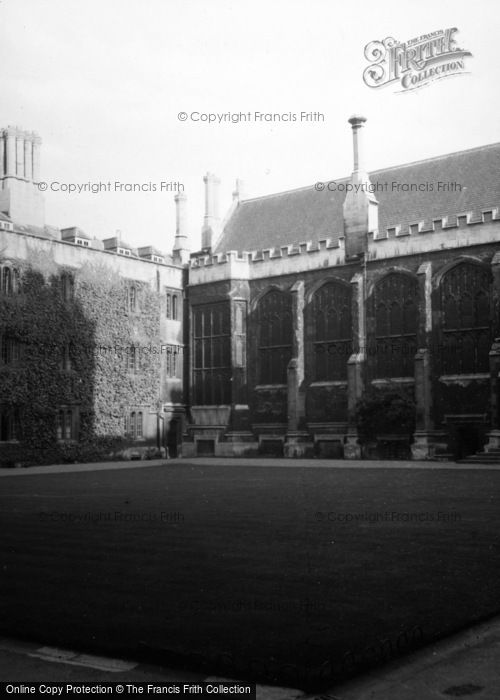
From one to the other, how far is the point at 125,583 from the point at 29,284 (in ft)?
88.4

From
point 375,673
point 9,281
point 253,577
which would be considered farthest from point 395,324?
point 375,673

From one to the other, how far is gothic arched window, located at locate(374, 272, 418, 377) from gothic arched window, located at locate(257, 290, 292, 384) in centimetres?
463

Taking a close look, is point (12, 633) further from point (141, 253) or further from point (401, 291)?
point (141, 253)

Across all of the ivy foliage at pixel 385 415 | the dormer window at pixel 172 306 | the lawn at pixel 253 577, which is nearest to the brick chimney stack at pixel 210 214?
the dormer window at pixel 172 306

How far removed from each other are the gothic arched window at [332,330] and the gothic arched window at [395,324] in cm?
152

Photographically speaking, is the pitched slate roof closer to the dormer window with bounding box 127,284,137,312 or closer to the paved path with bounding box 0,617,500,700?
the dormer window with bounding box 127,284,137,312

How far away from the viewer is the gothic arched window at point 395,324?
33250mm

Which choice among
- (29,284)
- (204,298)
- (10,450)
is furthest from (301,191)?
(10,450)

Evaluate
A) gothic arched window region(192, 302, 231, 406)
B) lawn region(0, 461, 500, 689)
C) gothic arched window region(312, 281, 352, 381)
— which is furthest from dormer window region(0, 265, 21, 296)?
lawn region(0, 461, 500, 689)

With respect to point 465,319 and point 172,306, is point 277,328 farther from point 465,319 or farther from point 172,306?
point 465,319

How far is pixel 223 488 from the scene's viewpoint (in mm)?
17812

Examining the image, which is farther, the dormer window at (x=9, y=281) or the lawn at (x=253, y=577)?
the dormer window at (x=9, y=281)

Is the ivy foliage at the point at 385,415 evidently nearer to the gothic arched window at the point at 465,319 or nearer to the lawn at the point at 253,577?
the gothic arched window at the point at 465,319

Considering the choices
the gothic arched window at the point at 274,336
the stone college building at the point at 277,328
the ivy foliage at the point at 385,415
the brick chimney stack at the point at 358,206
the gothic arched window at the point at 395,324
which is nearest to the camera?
the stone college building at the point at 277,328
